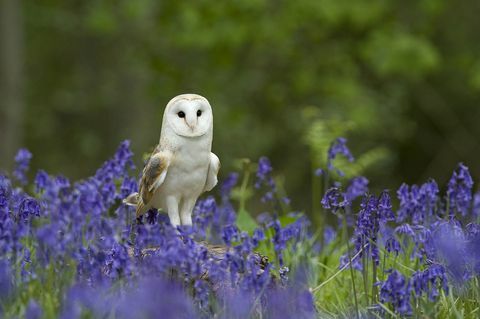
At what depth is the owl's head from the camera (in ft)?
12.8

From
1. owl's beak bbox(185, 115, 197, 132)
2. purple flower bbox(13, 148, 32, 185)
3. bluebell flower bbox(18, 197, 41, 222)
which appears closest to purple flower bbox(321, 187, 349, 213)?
owl's beak bbox(185, 115, 197, 132)

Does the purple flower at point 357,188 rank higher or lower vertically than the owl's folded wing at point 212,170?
higher

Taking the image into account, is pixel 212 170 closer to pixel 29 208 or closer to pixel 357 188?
pixel 29 208

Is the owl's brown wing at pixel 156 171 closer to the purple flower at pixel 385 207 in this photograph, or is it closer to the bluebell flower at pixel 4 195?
the bluebell flower at pixel 4 195

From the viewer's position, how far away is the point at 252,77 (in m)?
14.7

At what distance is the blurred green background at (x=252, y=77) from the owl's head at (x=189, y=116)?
23.4 ft

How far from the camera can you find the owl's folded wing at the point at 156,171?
3.92m

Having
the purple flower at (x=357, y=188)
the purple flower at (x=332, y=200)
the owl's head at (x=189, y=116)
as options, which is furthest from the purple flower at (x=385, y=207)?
the purple flower at (x=357, y=188)

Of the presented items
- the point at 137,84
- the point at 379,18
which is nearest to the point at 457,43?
Result: the point at 379,18

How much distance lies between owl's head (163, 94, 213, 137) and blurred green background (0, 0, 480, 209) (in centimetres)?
714

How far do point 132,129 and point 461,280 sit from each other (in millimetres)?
9368

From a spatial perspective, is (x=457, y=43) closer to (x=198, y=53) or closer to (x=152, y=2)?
(x=198, y=53)

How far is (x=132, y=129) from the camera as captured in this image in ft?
42.4

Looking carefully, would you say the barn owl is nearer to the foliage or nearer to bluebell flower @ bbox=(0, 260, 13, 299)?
the foliage
